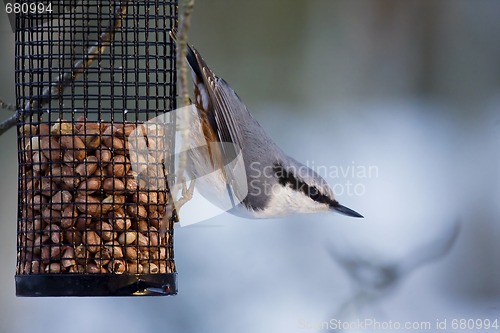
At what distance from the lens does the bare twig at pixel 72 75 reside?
274 centimetres

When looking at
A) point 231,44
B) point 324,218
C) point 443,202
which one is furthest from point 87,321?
point 443,202

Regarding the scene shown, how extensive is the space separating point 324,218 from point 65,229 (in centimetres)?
183

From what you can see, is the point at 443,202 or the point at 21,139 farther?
the point at 443,202

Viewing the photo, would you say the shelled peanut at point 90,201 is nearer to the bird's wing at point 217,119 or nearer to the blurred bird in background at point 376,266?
the bird's wing at point 217,119

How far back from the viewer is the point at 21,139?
2838mm

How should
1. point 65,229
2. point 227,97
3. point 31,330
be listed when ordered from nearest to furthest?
1. point 65,229
2. point 227,97
3. point 31,330

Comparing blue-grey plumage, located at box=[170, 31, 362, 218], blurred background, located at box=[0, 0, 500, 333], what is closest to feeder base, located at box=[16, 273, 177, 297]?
blue-grey plumage, located at box=[170, 31, 362, 218]

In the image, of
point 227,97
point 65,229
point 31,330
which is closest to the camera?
point 65,229

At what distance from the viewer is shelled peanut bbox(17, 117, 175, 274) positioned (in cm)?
270

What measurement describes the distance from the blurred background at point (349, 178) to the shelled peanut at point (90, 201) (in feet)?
4.55

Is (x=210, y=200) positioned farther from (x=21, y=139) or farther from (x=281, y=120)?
(x=281, y=120)

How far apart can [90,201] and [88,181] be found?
60 millimetres

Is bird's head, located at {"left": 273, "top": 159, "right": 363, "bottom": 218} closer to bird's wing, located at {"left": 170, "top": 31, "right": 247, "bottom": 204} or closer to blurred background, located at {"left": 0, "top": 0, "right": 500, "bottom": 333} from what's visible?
bird's wing, located at {"left": 170, "top": 31, "right": 247, "bottom": 204}

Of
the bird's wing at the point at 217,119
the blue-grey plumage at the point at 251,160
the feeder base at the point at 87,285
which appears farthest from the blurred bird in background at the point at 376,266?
the feeder base at the point at 87,285
